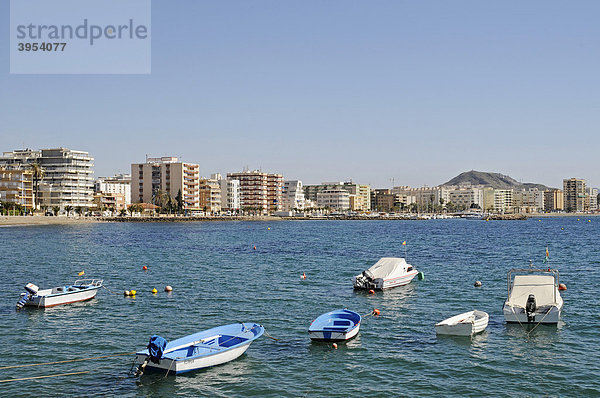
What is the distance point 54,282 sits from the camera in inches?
1842

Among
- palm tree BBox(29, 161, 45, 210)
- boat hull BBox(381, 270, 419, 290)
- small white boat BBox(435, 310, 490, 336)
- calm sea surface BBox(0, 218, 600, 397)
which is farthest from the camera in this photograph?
palm tree BBox(29, 161, 45, 210)

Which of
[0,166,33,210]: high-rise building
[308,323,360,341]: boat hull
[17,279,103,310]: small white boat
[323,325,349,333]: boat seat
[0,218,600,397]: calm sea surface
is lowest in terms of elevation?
[0,218,600,397]: calm sea surface

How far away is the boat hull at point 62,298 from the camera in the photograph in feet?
114

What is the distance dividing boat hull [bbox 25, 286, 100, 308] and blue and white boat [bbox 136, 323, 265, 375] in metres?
15.2

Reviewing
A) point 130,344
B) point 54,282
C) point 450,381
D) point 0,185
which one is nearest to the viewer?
point 450,381

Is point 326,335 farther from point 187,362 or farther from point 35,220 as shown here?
point 35,220

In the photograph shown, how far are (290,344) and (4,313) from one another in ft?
61.9

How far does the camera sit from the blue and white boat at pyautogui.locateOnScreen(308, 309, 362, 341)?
87.1 ft

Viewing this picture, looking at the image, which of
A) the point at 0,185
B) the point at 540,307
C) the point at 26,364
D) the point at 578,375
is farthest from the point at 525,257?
the point at 0,185

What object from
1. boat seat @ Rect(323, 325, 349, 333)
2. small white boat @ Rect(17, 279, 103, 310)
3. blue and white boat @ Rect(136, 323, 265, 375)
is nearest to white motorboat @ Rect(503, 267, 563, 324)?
boat seat @ Rect(323, 325, 349, 333)

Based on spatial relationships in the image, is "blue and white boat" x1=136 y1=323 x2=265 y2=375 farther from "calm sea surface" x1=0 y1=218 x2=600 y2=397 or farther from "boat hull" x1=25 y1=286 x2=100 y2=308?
"boat hull" x1=25 y1=286 x2=100 y2=308

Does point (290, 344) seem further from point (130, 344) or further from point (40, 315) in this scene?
point (40, 315)

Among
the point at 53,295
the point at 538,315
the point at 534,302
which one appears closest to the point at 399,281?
the point at 534,302

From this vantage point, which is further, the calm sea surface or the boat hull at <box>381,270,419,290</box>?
the boat hull at <box>381,270,419,290</box>
